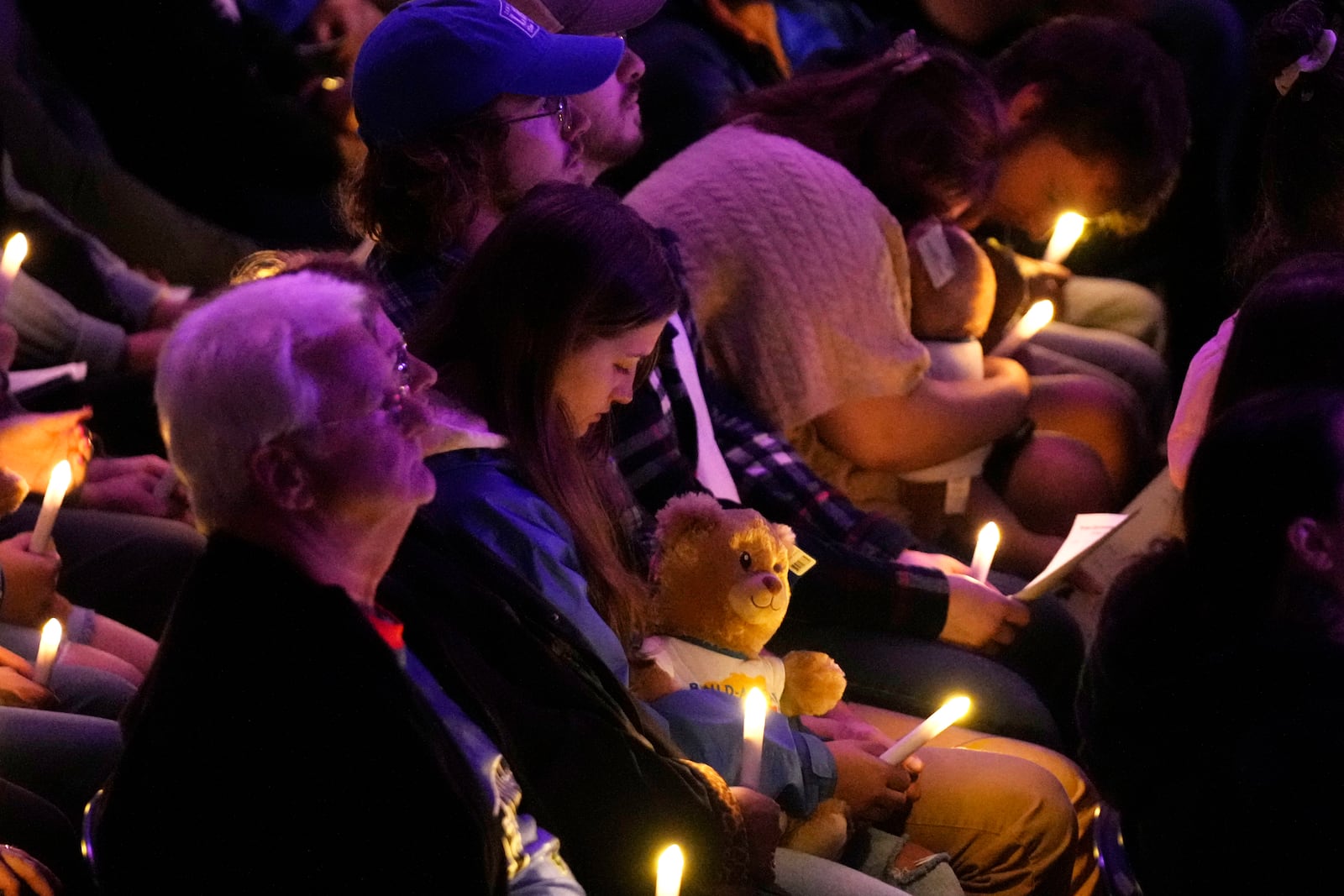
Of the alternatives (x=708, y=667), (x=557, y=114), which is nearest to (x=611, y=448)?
(x=708, y=667)

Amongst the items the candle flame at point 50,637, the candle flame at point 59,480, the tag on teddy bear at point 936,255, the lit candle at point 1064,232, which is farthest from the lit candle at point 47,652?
the lit candle at point 1064,232

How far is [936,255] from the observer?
2.50m

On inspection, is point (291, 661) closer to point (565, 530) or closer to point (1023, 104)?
point (565, 530)

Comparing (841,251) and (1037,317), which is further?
(1037,317)

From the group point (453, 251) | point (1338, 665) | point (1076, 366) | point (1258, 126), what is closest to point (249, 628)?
point (453, 251)

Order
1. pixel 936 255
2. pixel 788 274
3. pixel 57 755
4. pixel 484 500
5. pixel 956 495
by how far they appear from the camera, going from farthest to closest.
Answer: pixel 956 495, pixel 936 255, pixel 788 274, pixel 57 755, pixel 484 500

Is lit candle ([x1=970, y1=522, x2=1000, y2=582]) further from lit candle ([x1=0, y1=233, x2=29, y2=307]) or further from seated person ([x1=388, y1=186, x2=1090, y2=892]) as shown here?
lit candle ([x1=0, y1=233, x2=29, y2=307])

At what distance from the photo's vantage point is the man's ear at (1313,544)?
1.35 meters

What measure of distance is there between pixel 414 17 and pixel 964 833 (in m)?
1.25

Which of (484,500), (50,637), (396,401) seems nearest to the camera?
(396,401)

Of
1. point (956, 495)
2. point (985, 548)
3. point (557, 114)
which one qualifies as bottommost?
point (956, 495)

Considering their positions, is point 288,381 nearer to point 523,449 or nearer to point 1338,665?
point 523,449

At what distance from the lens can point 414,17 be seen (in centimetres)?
186

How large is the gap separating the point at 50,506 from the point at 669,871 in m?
1.05
